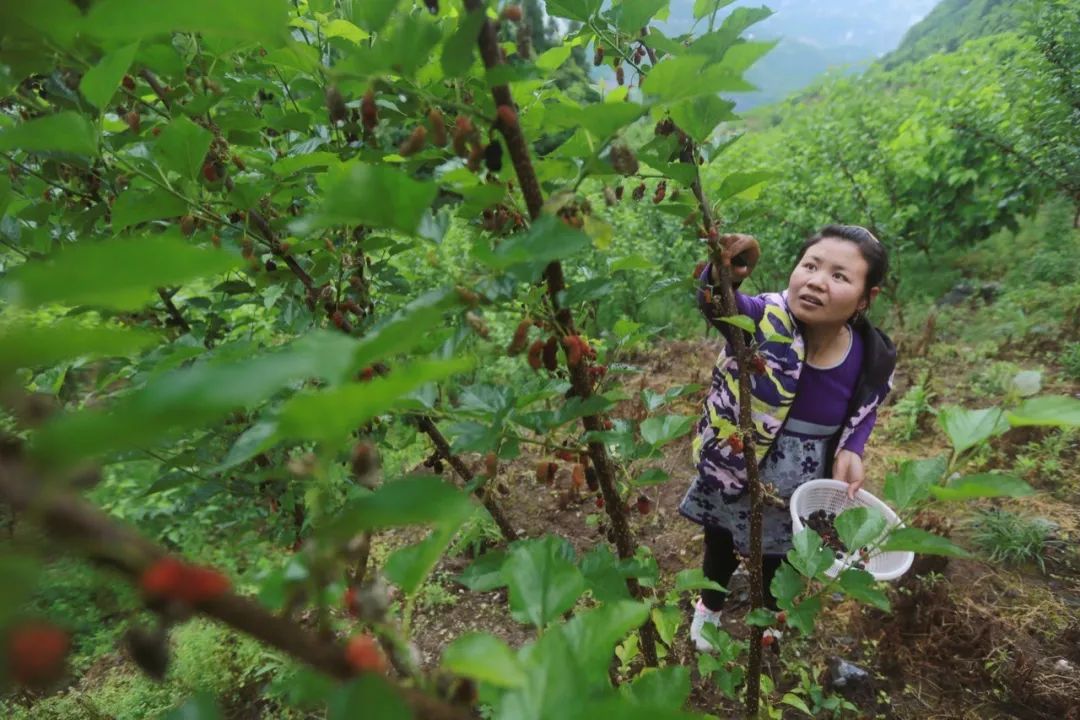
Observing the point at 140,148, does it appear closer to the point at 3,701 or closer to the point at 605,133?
the point at 605,133

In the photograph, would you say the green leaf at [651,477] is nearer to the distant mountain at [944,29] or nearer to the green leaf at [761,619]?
the green leaf at [761,619]

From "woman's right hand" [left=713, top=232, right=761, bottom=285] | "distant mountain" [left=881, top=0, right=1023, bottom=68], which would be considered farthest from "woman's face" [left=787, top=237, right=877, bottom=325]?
"distant mountain" [left=881, top=0, right=1023, bottom=68]

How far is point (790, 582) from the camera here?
102 cm

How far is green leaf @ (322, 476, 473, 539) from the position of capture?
33cm

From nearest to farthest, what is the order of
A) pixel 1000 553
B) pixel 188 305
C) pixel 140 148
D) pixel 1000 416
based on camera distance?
1. pixel 1000 416
2. pixel 140 148
3. pixel 188 305
4. pixel 1000 553

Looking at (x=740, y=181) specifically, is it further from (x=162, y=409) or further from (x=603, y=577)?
(x=162, y=409)

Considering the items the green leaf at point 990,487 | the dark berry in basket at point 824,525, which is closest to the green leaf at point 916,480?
the green leaf at point 990,487

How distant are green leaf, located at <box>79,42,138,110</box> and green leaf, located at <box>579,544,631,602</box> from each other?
31.7 inches

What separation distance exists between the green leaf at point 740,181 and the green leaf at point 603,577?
0.60 metres

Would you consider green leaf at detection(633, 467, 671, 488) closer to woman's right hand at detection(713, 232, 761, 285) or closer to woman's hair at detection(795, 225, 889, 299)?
woman's right hand at detection(713, 232, 761, 285)

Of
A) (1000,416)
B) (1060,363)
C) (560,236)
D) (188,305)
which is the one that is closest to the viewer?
(560,236)

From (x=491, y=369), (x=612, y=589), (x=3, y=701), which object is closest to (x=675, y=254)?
(x=491, y=369)

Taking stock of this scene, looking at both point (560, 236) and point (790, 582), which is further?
point (790, 582)

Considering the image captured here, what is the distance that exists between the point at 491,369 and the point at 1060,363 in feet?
11.9
